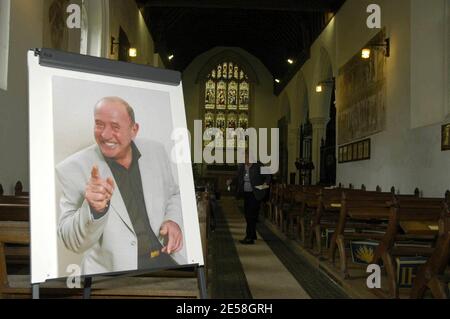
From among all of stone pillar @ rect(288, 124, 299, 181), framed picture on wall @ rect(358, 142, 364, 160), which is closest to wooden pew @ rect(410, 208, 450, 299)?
framed picture on wall @ rect(358, 142, 364, 160)

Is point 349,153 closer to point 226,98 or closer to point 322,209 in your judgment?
point 322,209

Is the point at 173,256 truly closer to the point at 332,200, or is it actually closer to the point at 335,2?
the point at 332,200

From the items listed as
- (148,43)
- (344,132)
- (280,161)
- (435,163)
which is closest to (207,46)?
(280,161)

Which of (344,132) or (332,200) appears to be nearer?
(332,200)

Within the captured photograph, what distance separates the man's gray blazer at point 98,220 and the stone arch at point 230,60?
2267cm

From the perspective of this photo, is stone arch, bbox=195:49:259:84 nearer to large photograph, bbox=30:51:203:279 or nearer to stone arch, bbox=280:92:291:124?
stone arch, bbox=280:92:291:124

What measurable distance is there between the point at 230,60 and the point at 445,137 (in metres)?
19.0

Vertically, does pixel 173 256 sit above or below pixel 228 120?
below

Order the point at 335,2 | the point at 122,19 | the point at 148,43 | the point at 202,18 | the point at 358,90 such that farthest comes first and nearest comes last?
the point at 202,18, the point at 148,43, the point at 335,2, the point at 122,19, the point at 358,90

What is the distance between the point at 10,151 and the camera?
19.5ft

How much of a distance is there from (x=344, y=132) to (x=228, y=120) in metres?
13.4

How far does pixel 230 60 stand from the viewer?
24969 mm

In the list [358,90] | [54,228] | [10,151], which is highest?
[358,90]

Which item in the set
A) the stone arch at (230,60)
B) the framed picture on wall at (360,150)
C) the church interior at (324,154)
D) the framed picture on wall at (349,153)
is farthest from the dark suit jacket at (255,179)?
the stone arch at (230,60)
